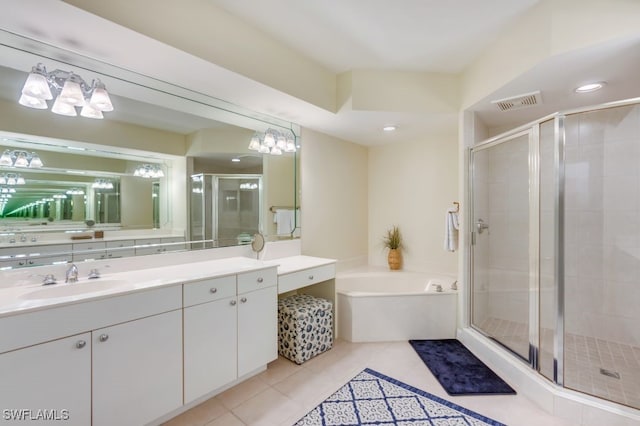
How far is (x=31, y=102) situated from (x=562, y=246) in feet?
10.8

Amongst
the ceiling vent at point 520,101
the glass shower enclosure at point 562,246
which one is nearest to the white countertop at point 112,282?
the glass shower enclosure at point 562,246

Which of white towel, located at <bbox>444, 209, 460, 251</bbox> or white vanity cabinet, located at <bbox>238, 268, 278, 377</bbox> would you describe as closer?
white vanity cabinet, located at <bbox>238, 268, 278, 377</bbox>

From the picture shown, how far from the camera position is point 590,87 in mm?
2115

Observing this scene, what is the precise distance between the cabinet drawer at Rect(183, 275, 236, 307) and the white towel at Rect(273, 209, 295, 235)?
3.57ft

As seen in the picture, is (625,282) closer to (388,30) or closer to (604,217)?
(604,217)

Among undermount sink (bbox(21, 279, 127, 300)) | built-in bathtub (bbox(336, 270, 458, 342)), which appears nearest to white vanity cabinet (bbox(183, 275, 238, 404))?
undermount sink (bbox(21, 279, 127, 300))

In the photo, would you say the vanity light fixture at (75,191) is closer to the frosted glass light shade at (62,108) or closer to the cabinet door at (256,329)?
the frosted glass light shade at (62,108)

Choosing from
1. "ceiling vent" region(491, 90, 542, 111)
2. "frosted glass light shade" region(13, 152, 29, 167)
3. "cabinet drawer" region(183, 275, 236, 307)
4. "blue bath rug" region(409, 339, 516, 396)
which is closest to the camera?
"frosted glass light shade" region(13, 152, 29, 167)

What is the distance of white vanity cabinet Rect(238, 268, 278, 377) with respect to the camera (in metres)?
1.99

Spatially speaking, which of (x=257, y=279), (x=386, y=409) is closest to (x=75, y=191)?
(x=257, y=279)

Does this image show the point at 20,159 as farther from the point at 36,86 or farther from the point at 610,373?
the point at 610,373

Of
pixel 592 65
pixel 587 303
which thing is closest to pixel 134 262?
pixel 592 65

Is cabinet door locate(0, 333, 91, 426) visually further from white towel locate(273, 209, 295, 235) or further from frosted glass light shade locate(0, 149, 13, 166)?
white towel locate(273, 209, 295, 235)

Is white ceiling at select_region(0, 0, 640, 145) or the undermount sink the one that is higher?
white ceiling at select_region(0, 0, 640, 145)
